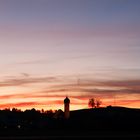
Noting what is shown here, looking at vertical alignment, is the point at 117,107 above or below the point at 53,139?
above

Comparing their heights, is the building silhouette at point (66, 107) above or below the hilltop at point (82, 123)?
above

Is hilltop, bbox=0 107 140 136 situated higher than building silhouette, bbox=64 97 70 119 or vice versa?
building silhouette, bbox=64 97 70 119

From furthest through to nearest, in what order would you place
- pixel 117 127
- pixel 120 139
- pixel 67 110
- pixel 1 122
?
pixel 1 122, pixel 67 110, pixel 117 127, pixel 120 139

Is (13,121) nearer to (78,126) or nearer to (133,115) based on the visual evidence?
(133,115)

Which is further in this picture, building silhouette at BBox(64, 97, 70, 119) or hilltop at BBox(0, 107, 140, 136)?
building silhouette at BBox(64, 97, 70, 119)

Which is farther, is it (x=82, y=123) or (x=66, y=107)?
(x=66, y=107)

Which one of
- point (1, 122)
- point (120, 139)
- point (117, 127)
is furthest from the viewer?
point (1, 122)

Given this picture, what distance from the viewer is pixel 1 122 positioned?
154500mm

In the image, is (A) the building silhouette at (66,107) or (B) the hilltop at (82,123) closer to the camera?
(B) the hilltop at (82,123)

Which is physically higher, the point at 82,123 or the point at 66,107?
the point at 66,107

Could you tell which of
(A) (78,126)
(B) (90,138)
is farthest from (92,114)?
(B) (90,138)

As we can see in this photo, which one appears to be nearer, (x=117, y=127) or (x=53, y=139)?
(x=53, y=139)

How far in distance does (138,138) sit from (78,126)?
42436mm

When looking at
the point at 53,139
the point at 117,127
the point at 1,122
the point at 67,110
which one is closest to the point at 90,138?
the point at 53,139
